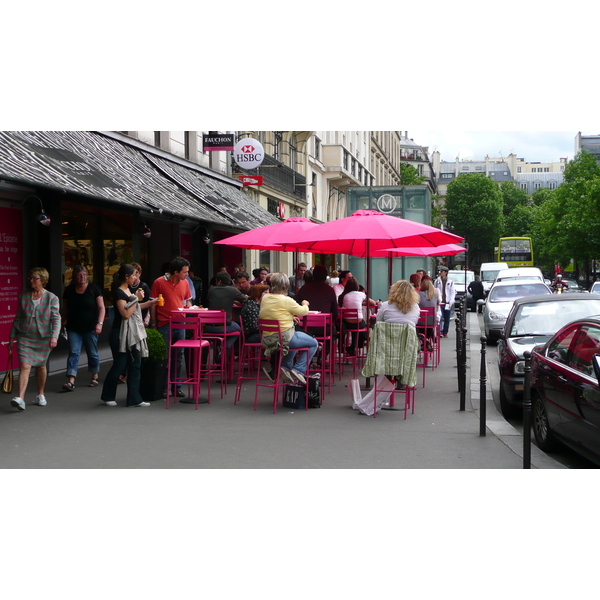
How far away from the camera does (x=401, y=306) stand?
8727 mm

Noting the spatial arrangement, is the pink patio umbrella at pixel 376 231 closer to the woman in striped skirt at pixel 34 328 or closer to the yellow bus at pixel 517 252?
the woman in striped skirt at pixel 34 328

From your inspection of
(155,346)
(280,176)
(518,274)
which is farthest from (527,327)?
(280,176)

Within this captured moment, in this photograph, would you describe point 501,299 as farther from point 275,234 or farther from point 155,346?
point 155,346

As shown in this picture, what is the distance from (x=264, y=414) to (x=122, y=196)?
4209 mm

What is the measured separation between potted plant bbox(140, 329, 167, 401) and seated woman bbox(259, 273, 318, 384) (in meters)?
1.38

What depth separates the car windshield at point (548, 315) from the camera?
10133 millimetres

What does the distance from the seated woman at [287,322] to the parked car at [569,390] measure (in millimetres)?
2774

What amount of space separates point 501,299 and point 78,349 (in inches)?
495

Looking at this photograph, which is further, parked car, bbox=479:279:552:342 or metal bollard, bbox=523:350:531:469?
parked car, bbox=479:279:552:342

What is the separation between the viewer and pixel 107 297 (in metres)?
14.2

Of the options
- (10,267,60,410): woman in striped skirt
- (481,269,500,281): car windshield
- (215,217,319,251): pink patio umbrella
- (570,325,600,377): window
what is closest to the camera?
(570,325,600,377): window

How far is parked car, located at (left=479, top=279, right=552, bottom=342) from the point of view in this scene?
17969 millimetres

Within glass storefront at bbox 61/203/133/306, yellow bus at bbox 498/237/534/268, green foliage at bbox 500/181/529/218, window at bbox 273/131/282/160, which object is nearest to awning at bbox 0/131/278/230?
glass storefront at bbox 61/203/133/306

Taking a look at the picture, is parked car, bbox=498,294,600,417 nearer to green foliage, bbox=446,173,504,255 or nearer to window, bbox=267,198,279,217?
window, bbox=267,198,279,217
